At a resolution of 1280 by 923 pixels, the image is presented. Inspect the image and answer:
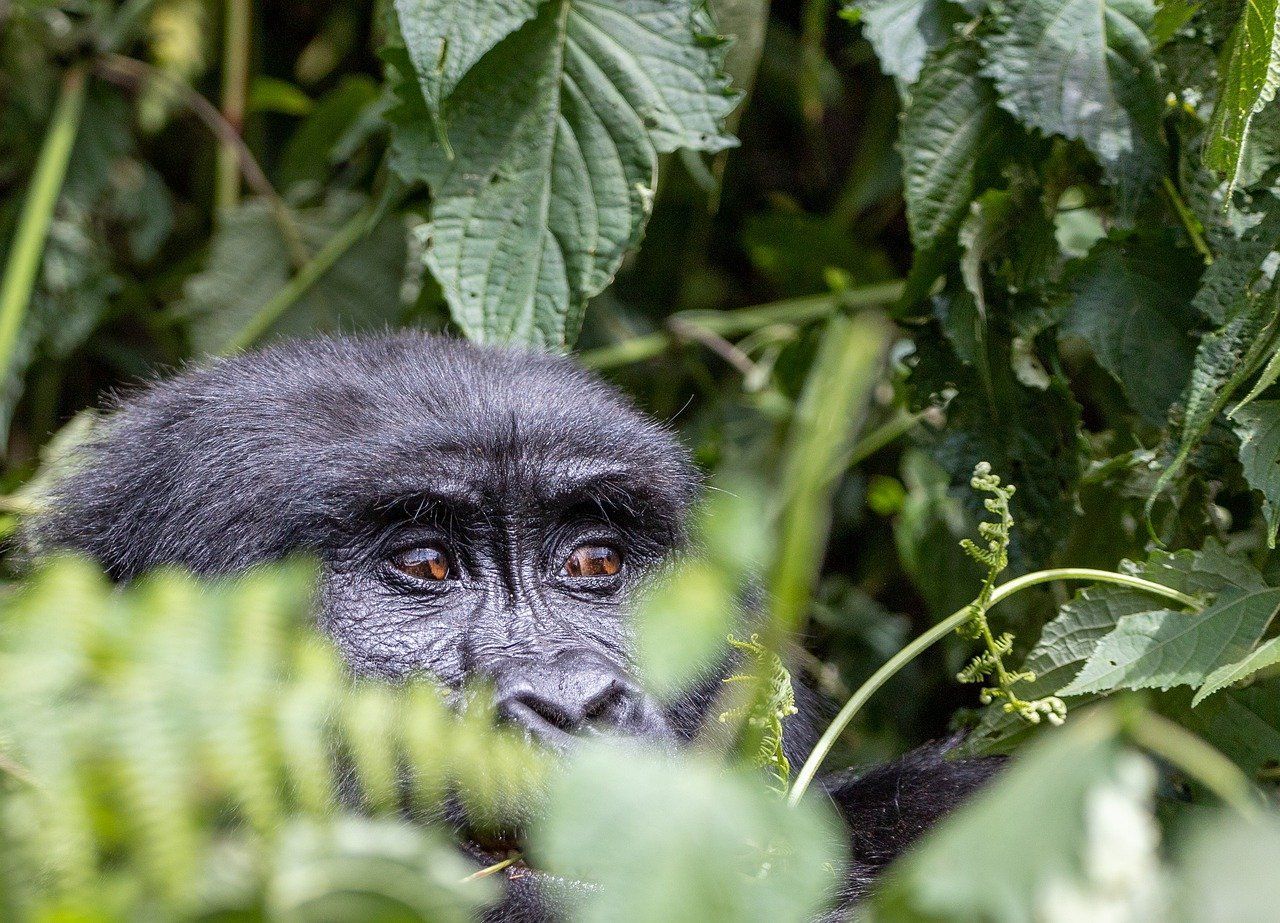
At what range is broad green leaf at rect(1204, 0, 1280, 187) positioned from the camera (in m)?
2.01

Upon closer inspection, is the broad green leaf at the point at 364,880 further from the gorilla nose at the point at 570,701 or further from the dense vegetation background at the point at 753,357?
the gorilla nose at the point at 570,701

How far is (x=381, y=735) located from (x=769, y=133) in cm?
484

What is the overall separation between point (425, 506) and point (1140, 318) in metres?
1.25

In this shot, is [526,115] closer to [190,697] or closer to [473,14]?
[473,14]

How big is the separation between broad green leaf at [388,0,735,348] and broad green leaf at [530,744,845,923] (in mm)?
1825

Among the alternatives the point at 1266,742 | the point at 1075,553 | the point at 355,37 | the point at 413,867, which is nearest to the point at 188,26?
the point at 355,37

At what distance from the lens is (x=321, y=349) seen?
2658mm

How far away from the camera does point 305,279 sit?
3900mm

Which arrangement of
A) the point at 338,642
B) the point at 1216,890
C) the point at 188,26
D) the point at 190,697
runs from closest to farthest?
the point at 1216,890, the point at 190,697, the point at 338,642, the point at 188,26

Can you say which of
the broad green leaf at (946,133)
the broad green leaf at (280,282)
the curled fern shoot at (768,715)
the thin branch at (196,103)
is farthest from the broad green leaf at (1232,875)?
the thin branch at (196,103)

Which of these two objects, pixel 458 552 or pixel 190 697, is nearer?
pixel 190 697

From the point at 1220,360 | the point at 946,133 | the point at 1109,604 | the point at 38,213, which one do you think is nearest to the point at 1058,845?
the point at 1109,604

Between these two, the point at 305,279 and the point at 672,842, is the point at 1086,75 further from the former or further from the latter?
the point at 305,279

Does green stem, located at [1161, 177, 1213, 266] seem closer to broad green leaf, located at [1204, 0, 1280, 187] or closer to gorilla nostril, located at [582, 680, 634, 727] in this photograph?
broad green leaf, located at [1204, 0, 1280, 187]
